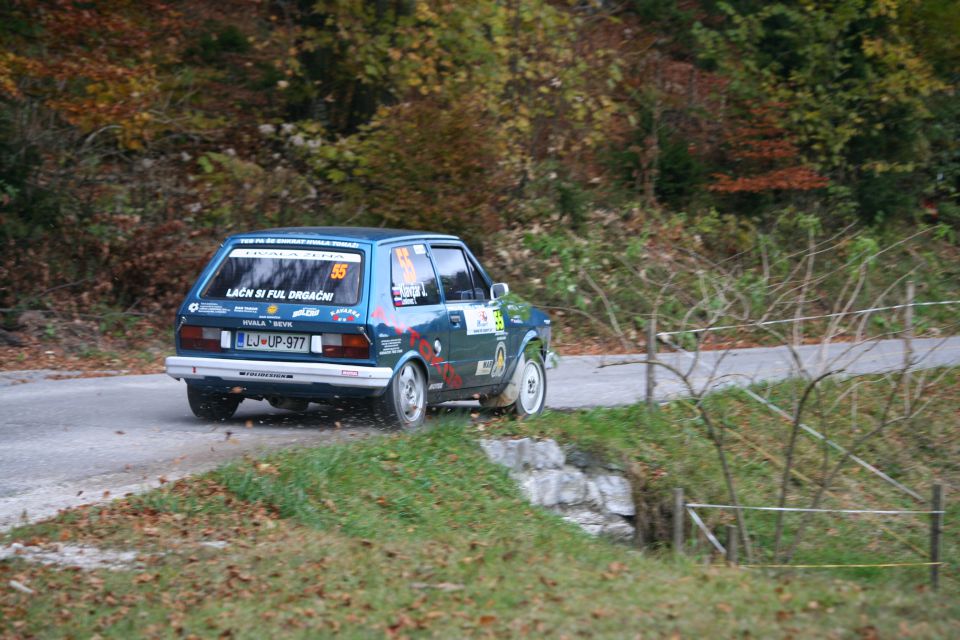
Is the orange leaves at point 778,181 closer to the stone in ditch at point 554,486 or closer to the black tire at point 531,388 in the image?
the black tire at point 531,388

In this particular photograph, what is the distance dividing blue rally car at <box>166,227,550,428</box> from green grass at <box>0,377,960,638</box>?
0.81m

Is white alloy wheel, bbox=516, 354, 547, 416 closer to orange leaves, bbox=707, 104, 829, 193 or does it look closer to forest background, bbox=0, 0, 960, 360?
forest background, bbox=0, 0, 960, 360

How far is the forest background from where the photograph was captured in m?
18.2

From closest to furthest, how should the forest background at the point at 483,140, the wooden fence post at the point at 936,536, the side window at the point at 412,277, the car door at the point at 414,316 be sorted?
the wooden fence post at the point at 936,536 → the car door at the point at 414,316 → the side window at the point at 412,277 → the forest background at the point at 483,140

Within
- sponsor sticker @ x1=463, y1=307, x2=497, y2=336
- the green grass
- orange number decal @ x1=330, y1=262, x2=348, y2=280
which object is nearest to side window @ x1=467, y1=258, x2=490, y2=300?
sponsor sticker @ x1=463, y1=307, x2=497, y2=336

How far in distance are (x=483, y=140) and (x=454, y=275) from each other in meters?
8.95

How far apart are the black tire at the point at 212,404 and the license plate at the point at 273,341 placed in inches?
32.4

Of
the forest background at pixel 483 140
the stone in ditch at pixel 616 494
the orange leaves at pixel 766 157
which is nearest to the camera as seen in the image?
the stone in ditch at pixel 616 494

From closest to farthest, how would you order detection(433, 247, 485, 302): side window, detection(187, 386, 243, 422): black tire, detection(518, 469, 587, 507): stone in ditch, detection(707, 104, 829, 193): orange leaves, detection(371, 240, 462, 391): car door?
detection(371, 240, 462, 391): car door < detection(518, 469, 587, 507): stone in ditch < detection(187, 386, 243, 422): black tire < detection(433, 247, 485, 302): side window < detection(707, 104, 829, 193): orange leaves

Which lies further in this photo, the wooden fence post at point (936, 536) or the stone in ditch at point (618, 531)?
the stone in ditch at point (618, 531)

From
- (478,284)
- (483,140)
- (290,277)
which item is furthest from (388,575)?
(483,140)

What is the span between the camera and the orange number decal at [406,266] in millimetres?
10445

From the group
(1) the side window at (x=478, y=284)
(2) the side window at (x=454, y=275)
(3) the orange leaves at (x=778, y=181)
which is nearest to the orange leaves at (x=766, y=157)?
(3) the orange leaves at (x=778, y=181)

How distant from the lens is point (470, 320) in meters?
11.2
